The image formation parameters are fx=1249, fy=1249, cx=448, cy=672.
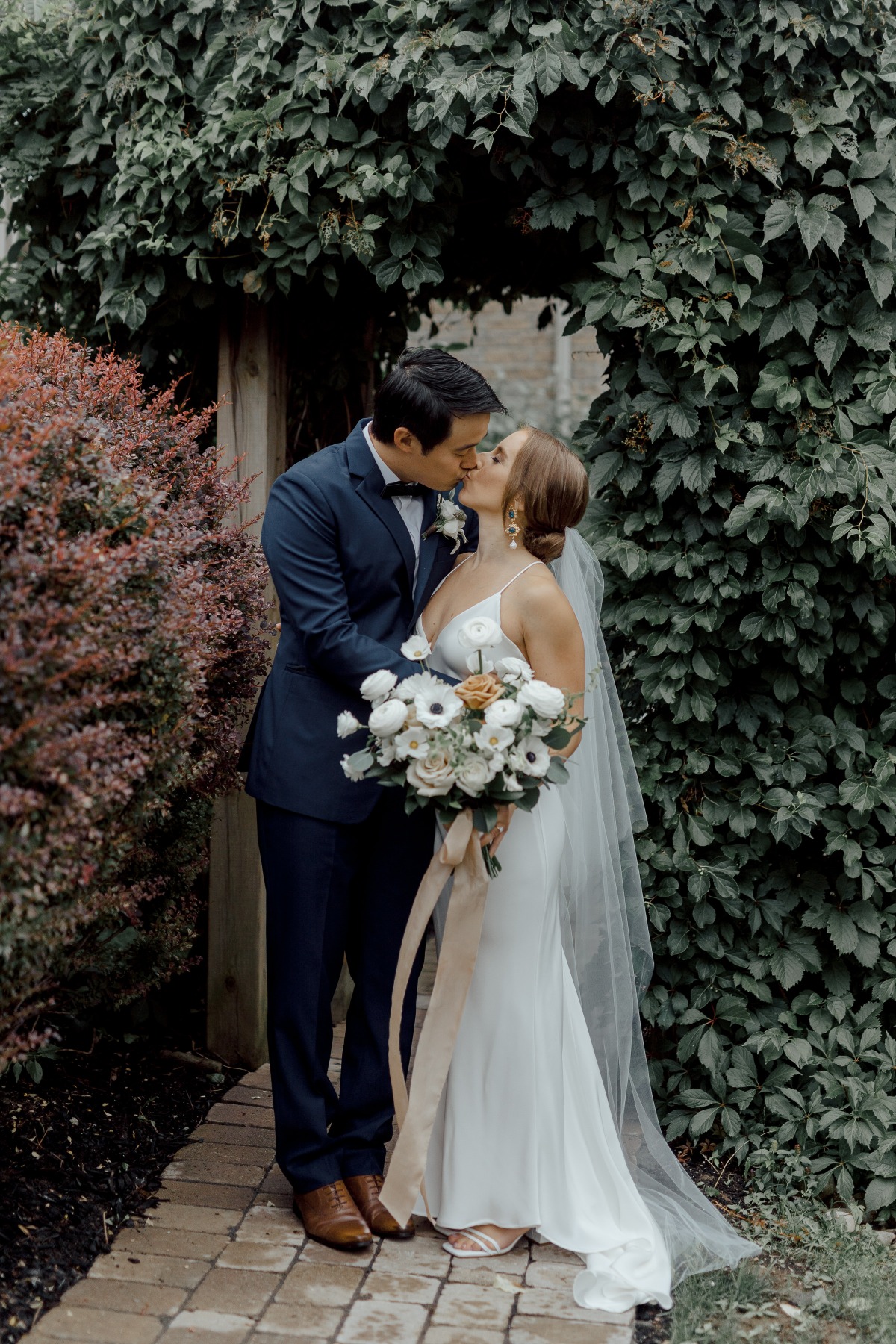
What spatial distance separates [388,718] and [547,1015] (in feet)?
3.07

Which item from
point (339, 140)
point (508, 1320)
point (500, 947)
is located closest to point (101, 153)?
point (339, 140)

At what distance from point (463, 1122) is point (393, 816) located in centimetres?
77

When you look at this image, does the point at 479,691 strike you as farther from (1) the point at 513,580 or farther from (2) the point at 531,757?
(1) the point at 513,580

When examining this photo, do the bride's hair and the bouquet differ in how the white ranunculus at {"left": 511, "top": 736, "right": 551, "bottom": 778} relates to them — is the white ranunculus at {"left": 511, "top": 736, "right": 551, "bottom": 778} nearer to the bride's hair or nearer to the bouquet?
the bouquet

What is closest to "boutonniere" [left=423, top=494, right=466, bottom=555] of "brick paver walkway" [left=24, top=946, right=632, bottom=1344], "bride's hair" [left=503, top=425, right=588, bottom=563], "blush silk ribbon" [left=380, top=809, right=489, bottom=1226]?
"bride's hair" [left=503, top=425, right=588, bottom=563]

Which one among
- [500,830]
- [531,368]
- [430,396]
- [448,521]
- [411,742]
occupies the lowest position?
[500,830]

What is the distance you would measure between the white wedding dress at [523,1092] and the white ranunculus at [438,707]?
0.27 m

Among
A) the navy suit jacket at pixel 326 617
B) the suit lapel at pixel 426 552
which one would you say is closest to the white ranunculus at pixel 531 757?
the navy suit jacket at pixel 326 617

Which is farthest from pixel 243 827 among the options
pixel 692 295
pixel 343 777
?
pixel 692 295

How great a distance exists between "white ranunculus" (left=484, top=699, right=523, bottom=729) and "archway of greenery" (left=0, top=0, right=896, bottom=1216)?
0.93 meters

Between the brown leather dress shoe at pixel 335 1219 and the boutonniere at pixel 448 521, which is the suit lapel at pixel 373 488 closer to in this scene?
the boutonniere at pixel 448 521

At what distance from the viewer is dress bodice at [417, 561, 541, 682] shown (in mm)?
3034

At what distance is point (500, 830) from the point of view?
3018 millimetres

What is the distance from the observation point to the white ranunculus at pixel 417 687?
8.96 feet
